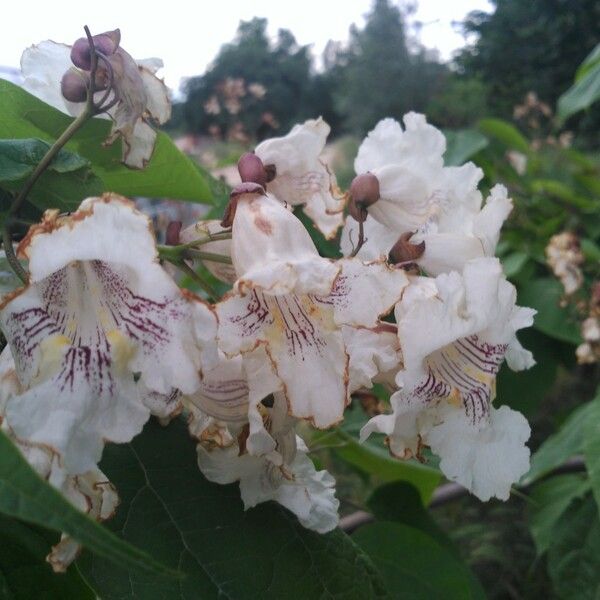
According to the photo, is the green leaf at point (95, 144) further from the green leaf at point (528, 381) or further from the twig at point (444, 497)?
the green leaf at point (528, 381)

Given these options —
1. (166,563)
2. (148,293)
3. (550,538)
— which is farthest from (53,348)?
(550,538)

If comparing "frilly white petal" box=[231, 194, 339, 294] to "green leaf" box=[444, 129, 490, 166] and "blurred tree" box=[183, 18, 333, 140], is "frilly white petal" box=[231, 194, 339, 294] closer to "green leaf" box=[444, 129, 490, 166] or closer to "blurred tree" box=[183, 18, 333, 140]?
"green leaf" box=[444, 129, 490, 166]

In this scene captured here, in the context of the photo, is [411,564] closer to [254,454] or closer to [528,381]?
[254,454]

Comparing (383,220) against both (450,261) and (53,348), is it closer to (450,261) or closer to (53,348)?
(450,261)

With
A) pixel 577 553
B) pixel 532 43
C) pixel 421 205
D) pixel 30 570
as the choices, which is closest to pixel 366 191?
pixel 421 205

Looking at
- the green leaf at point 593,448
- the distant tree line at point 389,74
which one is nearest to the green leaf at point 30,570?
the green leaf at point 593,448
